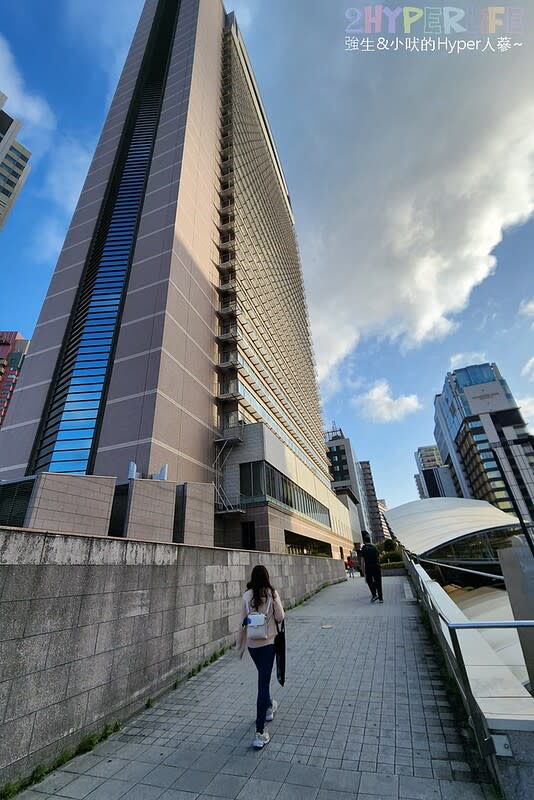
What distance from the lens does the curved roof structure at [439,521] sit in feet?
73.7

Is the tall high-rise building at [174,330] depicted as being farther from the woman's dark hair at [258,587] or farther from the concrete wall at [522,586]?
the concrete wall at [522,586]

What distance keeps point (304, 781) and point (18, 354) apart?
398 ft

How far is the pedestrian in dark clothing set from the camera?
36.5ft

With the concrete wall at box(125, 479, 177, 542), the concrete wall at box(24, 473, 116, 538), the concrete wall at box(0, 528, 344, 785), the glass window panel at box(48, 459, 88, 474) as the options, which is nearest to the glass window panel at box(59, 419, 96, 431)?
the glass window panel at box(48, 459, 88, 474)

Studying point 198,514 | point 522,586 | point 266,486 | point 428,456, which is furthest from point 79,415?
point 428,456

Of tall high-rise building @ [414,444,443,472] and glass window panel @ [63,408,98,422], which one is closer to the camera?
glass window panel @ [63,408,98,422]

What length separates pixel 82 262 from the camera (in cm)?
2520

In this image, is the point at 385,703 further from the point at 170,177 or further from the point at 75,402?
the point at 170,177

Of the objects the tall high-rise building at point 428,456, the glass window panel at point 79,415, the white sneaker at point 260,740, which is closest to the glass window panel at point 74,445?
the glass window panel at point 79,415

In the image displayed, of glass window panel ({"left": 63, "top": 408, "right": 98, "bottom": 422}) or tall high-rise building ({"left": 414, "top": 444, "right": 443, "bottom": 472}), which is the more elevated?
tall high-rise building ({"left": 414, "top": 444, "right": 443, "bottom": 472})

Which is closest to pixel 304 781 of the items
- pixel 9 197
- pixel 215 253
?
pixel 215 253

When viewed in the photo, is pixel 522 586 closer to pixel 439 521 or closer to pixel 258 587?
pixel 258 587

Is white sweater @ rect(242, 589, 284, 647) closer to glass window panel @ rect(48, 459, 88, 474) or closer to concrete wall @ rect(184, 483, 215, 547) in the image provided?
concrete wall @ rect(184, 483, 215, 547)

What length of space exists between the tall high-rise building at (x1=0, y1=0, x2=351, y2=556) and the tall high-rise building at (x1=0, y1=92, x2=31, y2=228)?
182ft
